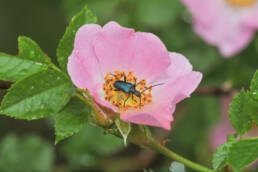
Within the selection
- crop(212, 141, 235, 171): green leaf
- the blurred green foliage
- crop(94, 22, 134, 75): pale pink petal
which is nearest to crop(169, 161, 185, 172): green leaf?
crop(212, 141, 235, 171): green leaf

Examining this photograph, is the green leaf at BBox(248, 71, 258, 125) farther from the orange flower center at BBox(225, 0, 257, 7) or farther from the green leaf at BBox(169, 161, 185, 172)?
the orange flower center at BBox(225, 0, 257, 7)

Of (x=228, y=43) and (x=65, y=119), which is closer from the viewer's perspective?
(x=65, y=119)

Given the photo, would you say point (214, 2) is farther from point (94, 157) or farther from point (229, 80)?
point (94, 157)

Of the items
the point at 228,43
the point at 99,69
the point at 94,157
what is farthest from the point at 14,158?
the point at 99,69

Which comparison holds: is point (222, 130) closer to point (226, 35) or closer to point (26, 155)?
point (226, 35)

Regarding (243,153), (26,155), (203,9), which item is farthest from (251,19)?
(243,153)

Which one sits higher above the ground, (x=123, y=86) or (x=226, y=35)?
(x=123, y=86)

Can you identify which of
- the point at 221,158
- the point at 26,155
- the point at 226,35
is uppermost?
the point at 221,158
